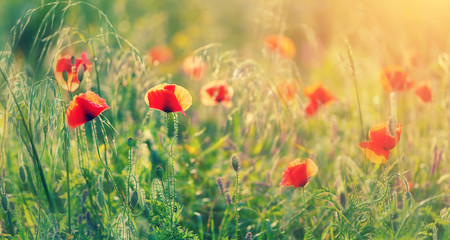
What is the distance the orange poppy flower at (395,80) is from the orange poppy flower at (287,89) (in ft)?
1.32

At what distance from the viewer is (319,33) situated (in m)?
6.12

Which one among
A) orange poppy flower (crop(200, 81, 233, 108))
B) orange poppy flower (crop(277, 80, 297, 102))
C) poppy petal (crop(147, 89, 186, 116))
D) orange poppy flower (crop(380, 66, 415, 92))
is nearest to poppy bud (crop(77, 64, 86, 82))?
poppy petal (crop(147, 89, 186, 116))

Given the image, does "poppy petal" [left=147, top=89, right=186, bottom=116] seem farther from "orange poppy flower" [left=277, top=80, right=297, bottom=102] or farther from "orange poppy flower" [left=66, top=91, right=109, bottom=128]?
"orange poppy flower" [left=277, top=80, right=297, bottom=102]

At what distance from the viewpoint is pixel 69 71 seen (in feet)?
6.14

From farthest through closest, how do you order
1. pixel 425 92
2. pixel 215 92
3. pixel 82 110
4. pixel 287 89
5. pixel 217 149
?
pixel 217 149
pixel 287 89
pixel 425 92
pixel 215 92
pixel 82 110

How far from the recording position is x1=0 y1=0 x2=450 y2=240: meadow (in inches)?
62.4

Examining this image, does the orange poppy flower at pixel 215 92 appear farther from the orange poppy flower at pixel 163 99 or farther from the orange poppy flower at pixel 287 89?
the orange poppy flower at pixel 163 99

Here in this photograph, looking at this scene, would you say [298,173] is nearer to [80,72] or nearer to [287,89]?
[80,72]

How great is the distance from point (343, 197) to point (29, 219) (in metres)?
1.14

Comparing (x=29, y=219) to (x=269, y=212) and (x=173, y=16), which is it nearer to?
(x=269, y=212)

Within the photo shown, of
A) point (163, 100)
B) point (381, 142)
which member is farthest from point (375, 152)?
point (163, 100)

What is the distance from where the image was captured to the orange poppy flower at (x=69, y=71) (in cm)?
179

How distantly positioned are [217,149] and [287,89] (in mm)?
490

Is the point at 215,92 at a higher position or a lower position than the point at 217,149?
higher
